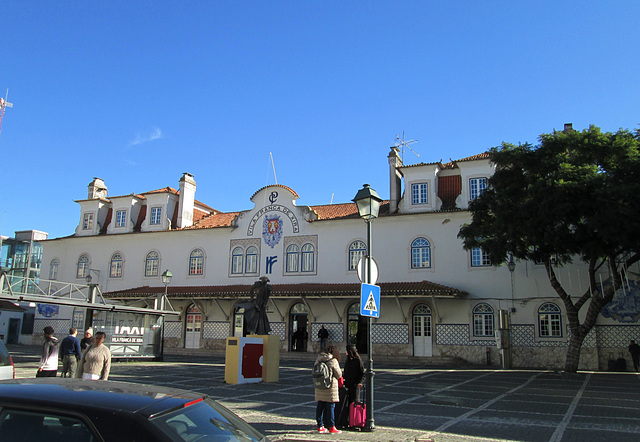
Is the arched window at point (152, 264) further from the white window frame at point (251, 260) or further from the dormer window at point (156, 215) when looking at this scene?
the white window frame at point (251, 260)

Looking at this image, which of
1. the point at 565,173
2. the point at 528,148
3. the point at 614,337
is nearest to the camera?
the point at 565,173

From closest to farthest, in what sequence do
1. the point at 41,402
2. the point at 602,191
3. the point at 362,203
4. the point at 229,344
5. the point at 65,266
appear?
the point at 41,402, the point at 362,203, the point at 229,344, the point at 602,191, the point at 65,266

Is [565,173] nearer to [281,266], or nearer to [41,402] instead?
[281,266]

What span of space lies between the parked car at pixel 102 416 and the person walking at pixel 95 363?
4803 millimetres

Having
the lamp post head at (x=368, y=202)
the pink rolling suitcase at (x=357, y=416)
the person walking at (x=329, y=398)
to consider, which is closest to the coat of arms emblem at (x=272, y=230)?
the lamp post head at (x=368, y=202)

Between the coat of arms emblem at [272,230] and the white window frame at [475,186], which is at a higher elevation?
the white window frame at [475,186]

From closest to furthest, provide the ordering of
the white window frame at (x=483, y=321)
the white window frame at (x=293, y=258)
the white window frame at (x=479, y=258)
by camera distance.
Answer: the white window frame at (x=483, y=321) → the white window frame at (x=479, y=258) → the white window frame at (x=293, y=258)

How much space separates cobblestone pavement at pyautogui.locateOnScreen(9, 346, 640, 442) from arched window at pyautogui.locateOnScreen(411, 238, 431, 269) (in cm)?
738

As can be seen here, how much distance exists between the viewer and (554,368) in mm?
23281

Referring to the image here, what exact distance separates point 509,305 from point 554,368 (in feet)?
10.7

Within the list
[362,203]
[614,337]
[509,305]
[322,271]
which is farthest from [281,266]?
[362,203]

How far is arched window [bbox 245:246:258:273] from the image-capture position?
99.7ft

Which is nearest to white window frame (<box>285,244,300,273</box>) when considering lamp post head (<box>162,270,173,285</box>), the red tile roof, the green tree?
the red tile roof

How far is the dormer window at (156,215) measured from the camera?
3397 cm
